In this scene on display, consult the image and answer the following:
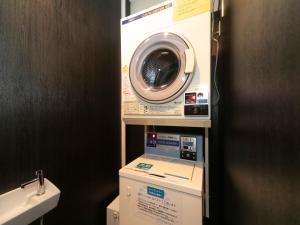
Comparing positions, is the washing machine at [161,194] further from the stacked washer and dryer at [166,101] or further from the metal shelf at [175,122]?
the metal shelf at [175,122]

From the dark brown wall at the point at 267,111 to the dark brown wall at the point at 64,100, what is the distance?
1084 millimetres

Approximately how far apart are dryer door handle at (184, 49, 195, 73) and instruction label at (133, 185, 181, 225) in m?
0.72

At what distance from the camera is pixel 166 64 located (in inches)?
43.3

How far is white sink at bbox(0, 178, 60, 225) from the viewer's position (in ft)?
2.12

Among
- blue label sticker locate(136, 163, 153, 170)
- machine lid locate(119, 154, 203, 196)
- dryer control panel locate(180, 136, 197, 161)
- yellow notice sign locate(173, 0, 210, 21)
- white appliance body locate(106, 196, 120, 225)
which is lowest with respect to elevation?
white appliance body locate(106, 196, 120, 225)

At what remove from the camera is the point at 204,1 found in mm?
887

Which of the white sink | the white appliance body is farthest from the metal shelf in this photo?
the white appliance body

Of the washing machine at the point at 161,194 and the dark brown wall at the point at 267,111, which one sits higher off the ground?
the dark brown wall at the point at 267,111

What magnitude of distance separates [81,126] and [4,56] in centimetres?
61

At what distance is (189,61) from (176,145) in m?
0.63

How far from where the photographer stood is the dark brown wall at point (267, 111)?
346 millimetres

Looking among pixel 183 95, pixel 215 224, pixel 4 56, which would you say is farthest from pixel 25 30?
pixel 215 224

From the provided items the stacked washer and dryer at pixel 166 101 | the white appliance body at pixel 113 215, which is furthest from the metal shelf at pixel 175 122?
the white appliance body at pixel 113 215

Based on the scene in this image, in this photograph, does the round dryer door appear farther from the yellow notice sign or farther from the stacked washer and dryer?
the yellow notice sign
